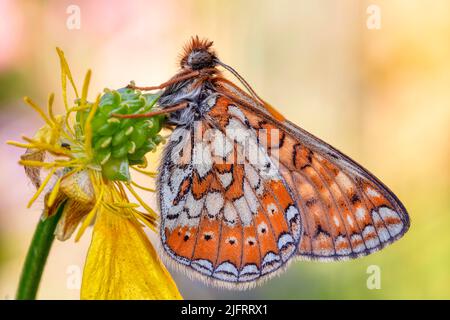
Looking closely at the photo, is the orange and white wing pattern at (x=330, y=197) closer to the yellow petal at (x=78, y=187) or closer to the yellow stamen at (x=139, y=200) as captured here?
the yellow stamen at (x=139, y=200)

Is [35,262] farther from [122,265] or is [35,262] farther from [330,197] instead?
[330,197]

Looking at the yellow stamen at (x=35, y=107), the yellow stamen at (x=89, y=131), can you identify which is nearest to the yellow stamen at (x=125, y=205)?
the yellow stamen at (x=89, y=131)

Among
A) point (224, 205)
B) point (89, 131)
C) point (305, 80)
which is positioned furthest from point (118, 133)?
point (305, 80)

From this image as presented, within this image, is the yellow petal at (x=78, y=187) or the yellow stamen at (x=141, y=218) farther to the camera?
the yellow stamen at (x=141, y=218)

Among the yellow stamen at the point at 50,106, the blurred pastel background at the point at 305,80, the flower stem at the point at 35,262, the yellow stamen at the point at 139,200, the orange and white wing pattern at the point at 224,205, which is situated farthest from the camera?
the blurred pastel background at the point at 305,80

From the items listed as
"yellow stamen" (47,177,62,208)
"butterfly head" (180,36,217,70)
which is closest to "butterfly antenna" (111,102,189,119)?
"butterfly head" (180,36,217,70)
